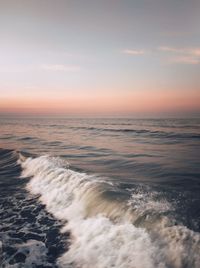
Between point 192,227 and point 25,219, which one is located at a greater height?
point 192,227

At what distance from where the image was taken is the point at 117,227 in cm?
691

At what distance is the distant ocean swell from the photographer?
5551mm

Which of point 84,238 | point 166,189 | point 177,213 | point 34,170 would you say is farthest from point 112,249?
point 34,170

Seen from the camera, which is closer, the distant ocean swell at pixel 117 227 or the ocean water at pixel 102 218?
the distant ocean swell at pixel 117 227

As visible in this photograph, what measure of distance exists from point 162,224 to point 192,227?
77 centimetres

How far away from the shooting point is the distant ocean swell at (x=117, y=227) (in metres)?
5.55

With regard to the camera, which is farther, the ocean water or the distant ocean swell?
the ocean water

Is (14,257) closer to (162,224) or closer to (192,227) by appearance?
(162,224)

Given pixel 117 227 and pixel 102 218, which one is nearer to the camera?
pixel 117 227

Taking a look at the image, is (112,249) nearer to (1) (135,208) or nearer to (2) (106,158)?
(1) (135,208)

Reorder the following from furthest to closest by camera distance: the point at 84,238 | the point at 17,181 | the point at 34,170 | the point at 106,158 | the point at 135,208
Answer: the point at 106,158, the point at 34,170, the point at 17,181, the point at 135,208, the point at 84,238

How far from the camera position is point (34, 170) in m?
15.4

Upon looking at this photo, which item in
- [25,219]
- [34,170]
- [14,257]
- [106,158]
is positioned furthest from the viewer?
[106,158]

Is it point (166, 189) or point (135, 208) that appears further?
point (166, 189)
